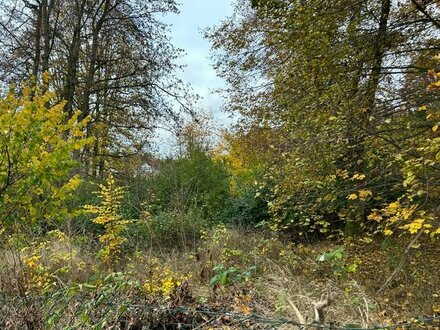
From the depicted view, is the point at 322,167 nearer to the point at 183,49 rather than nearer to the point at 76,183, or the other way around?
the point at 76,183

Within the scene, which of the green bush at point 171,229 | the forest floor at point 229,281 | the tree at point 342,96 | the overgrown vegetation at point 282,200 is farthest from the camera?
the green bush at point 171,229

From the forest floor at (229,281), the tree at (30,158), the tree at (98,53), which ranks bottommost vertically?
the forest floor at (229,281)

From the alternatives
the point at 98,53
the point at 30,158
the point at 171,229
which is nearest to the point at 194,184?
the point at 171,229

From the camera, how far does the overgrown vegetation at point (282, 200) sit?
3.04 meters

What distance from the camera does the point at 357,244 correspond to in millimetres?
7105

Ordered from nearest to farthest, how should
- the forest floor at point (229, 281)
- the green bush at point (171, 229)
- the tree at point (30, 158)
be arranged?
the forest floor at point (229, 281), the tree at point (30, 158), the green bush at point (171, 229)

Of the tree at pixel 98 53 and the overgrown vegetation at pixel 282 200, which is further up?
the tree at pixel 98 53

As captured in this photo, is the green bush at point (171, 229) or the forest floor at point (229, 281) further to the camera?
the green bush at point (171, 229)

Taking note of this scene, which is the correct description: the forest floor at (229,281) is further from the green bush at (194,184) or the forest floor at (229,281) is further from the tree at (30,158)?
the green bush at (194,184)

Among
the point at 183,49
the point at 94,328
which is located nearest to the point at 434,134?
the point at 94,328

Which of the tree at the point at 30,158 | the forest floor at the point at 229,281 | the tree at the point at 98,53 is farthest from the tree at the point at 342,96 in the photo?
the tree at the point at 98,53

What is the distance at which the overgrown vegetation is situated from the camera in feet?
9.98

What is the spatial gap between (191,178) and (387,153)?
7.30 m

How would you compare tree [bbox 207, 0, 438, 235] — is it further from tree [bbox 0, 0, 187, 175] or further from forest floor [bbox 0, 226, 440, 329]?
tree [bbox 0, 0, 187, 175]
